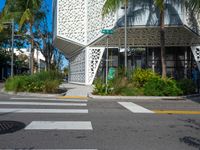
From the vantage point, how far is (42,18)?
1574 inches

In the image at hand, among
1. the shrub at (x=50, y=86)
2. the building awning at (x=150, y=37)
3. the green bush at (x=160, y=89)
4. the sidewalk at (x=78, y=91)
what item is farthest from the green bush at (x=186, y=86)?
the building awning at (x=150, y=37)

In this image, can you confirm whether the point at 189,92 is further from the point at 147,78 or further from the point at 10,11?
the point at 10,11

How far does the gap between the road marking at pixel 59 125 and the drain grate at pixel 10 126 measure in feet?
0.75

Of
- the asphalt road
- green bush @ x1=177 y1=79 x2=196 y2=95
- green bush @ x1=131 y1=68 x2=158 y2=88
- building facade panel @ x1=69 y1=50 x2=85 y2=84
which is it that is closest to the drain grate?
the asphalt road

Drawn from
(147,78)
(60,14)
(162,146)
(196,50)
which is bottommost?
(162,146)

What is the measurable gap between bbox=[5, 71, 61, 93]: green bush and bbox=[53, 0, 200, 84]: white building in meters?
9.58

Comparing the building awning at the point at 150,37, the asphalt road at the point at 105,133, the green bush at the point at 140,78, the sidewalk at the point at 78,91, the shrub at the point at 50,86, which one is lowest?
the asphalt road at the point at 105,133

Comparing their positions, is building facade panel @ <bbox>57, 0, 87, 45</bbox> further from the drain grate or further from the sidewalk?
the drain grate

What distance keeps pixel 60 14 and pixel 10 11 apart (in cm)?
648

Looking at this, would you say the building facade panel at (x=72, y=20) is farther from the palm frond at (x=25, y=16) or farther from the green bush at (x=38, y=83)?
the green bush at (x=38, y=83)

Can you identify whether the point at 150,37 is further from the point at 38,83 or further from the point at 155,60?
the point at 38,83

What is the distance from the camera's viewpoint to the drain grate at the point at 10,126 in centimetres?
705

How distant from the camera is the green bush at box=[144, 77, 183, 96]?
17.5m

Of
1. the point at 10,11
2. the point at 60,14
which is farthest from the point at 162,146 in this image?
the point at 10,11
